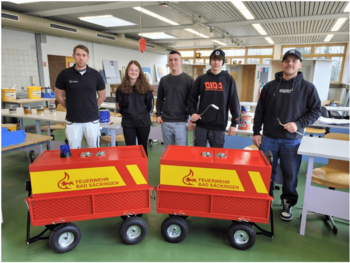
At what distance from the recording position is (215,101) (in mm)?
2418

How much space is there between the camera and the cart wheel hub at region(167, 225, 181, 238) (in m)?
1.99

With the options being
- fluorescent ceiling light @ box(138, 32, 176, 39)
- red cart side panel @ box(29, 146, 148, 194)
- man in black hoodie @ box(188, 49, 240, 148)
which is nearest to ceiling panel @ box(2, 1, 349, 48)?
fluorescent ceiling light @ box(138, 32, 176, 39)

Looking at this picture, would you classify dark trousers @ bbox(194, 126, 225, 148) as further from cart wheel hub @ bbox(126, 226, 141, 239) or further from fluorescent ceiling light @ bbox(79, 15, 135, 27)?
fluorescent ceiling light @ bbox(79, 15, 135, 27)

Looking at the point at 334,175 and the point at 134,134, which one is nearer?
the point at 334,175

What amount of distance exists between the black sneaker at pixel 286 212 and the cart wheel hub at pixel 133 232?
56.3 inches

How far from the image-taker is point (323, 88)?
585 cm

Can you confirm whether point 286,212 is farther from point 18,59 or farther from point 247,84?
point 18,59

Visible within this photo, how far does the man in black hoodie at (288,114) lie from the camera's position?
217cm

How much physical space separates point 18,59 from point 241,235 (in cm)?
806

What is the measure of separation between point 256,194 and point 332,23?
30.4 feet

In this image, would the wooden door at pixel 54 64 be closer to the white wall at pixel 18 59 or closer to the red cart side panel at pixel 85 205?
the white wall at pixel 18 59

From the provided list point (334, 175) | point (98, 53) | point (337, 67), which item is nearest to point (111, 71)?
point (98, 53)

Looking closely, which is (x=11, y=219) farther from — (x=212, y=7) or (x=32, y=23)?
(x=212, y=7)

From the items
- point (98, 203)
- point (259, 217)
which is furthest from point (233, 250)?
point (98, 203)
